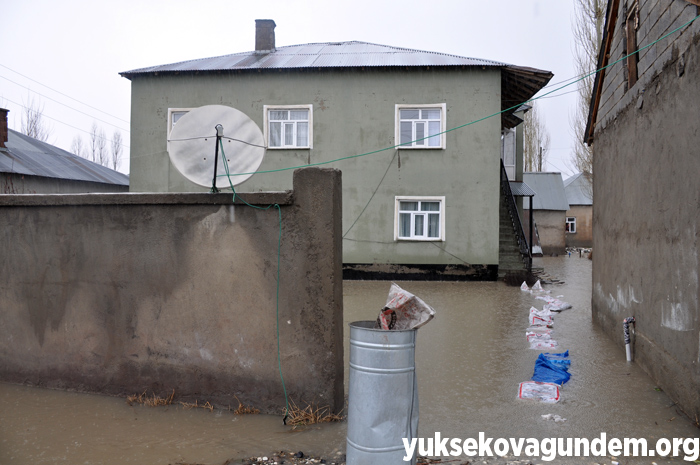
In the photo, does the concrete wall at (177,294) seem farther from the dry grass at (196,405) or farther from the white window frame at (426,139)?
the white window frame at (426,139)

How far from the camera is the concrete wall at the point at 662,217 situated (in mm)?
4770

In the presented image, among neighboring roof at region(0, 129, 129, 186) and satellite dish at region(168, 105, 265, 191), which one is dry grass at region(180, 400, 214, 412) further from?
neighboring roof at region(0, 129, 129, 186)

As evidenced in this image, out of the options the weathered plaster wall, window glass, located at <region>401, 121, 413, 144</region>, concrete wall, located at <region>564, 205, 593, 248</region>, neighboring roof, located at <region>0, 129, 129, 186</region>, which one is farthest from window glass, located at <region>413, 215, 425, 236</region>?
concrete wall, located at <region>564, 205, 593, 248</region>

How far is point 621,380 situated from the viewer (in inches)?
237

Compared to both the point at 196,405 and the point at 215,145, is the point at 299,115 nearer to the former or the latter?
the point at 215,145

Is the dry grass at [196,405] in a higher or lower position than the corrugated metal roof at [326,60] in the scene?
lower

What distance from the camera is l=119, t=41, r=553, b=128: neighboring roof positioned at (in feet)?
52.1

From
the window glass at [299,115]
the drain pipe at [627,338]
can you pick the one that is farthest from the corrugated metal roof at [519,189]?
the drain pipe at [627,338]

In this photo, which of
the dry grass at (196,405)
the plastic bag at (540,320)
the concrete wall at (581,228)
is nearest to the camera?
the dry grass at (196,405)

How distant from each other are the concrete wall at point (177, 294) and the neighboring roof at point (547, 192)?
94.5 feet

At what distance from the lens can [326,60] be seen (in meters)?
17.0

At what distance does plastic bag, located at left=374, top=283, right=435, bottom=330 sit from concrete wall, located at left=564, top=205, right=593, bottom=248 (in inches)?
1443

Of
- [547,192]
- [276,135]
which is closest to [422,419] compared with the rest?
[276,135]

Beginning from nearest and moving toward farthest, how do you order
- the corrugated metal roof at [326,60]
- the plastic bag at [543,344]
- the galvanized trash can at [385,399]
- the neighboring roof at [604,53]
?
the galvanized trash can at [385,399]
the plastic bag at [543,344]
the neighboring roof at [604,53]
the corrugated metal roof at [326,60]
